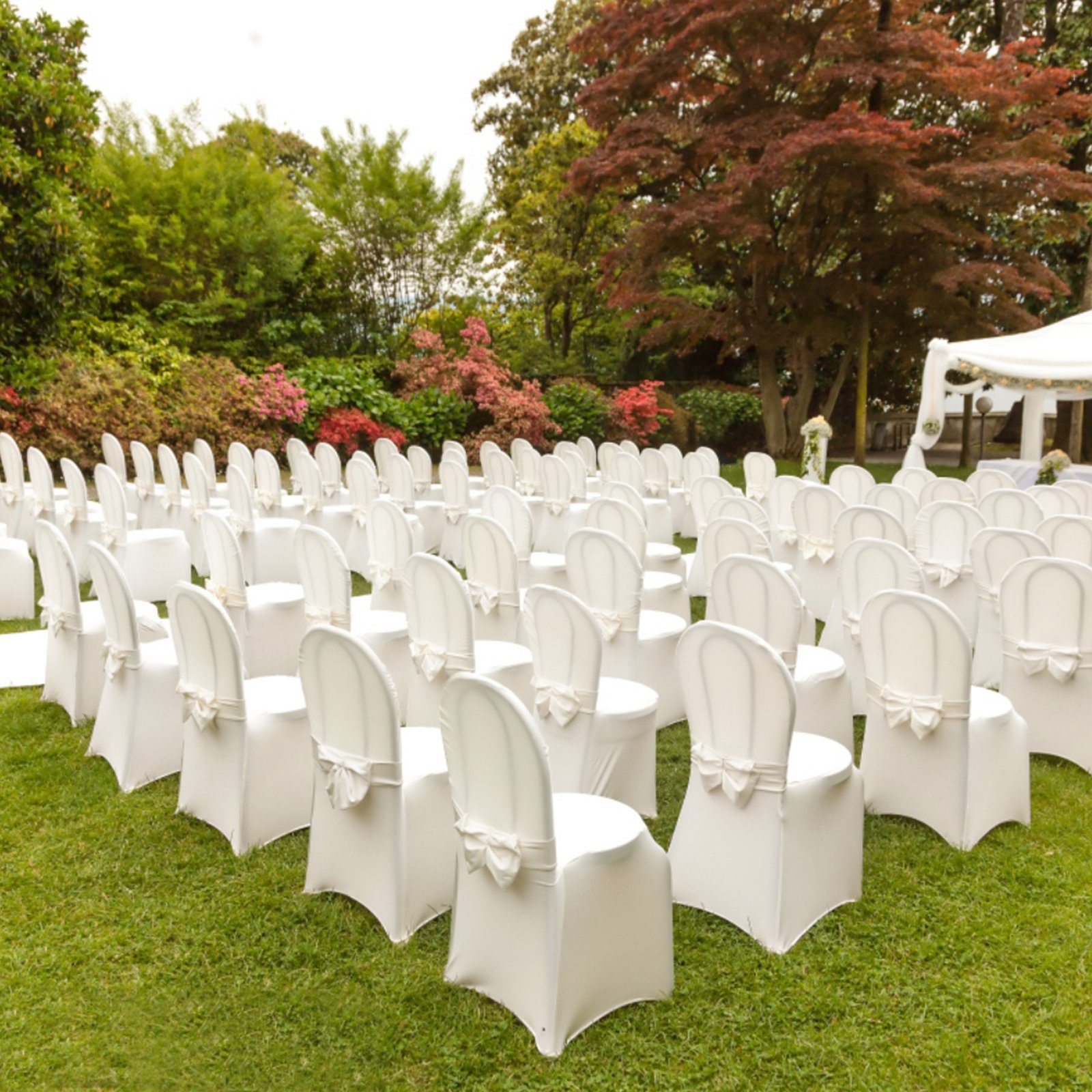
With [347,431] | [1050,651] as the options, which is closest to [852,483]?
[1050,651]

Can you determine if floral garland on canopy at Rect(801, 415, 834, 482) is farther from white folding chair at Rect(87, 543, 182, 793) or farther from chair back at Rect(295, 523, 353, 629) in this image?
white folding chair at Rect(87, 543, 182, 793)

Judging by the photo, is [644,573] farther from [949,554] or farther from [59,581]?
[59,581]

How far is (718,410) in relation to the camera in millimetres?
17906

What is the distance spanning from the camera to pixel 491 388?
14672mm

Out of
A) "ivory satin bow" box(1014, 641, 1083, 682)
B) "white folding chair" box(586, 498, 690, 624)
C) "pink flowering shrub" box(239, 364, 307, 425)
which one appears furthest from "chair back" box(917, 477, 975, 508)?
"pink flowering shrub" box(239, 364, 307, 425)

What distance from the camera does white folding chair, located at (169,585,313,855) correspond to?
3301mm

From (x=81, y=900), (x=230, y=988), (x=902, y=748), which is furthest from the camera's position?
(x=902, y=748)

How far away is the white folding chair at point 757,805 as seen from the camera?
9.09 feet

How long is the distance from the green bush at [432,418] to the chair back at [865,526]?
372 inches

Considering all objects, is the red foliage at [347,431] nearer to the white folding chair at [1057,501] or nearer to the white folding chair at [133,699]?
the white folding chair at [1057,501]

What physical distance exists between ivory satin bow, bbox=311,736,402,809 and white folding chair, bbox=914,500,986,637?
3.81m

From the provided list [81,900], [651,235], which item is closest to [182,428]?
[651,235]

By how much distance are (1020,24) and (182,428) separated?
49.8 feet

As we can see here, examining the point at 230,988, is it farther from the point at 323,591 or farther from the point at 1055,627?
the point at 1055,627
